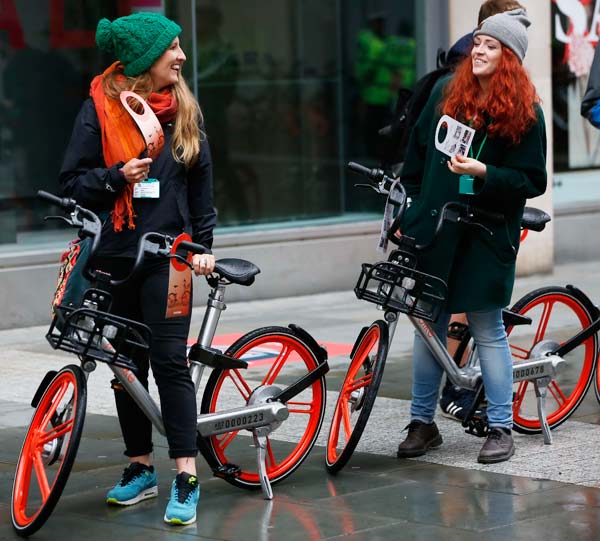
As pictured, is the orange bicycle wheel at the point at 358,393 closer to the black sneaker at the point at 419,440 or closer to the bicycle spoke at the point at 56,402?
the black sneaker at the point at 419,440

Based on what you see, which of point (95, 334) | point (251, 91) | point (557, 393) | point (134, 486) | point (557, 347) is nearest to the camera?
point (95, 334)

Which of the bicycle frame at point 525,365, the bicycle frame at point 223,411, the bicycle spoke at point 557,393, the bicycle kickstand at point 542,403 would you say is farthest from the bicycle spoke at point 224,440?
the bicycle spoke at point 557,393

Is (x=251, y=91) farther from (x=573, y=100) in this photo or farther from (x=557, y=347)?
(x=557, y=347)

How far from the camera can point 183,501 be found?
5.61 meters

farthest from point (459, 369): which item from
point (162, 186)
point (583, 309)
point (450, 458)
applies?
point (162, 186)

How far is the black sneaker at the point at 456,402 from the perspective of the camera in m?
7.31

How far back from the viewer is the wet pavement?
551 centimetres

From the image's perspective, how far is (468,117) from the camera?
21.1 ft

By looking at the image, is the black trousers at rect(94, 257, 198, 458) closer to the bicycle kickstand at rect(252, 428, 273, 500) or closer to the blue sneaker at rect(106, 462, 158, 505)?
the blue sneaker at rect(106, 462, 158, 505)

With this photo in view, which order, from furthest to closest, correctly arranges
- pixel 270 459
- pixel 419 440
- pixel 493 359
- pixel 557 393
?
pixel 557 393 → pixel 419 440 → pixel 493 359 → pixel 270 459

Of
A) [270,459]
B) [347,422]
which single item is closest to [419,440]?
[347,422]

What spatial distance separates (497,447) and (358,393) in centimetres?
67

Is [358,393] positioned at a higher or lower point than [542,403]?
higher

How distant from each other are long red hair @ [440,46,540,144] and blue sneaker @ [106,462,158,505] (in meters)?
2.02
